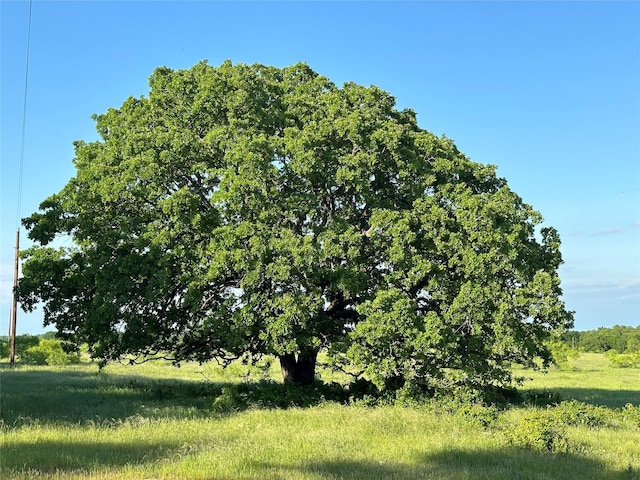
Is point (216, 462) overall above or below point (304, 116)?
below

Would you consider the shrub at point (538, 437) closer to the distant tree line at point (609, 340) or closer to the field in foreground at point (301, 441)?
the field in foreground at point (301, 441)

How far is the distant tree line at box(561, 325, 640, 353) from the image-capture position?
8969 cm

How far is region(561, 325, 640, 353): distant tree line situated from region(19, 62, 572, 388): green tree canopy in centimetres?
7796

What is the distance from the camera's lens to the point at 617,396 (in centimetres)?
2700

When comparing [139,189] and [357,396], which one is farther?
[357,396]

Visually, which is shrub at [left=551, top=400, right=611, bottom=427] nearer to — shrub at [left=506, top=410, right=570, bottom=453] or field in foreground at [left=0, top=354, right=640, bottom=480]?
field in foreground at [left=0, top=354, right=640, bottom=480]

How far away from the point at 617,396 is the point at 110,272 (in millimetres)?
22334

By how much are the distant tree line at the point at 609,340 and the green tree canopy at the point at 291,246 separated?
256 feet

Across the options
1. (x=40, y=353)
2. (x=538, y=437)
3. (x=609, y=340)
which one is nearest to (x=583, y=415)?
(x=538, y=437)

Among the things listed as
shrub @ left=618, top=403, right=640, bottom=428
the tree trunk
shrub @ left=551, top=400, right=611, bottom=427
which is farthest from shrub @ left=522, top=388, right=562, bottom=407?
the tree trunk

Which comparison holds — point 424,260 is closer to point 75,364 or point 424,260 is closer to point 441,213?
point 441,213

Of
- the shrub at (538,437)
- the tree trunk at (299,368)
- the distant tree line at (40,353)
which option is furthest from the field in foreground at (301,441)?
the distant tree line at (40,353)

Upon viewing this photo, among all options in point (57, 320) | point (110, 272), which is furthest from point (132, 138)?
point (57, 320)

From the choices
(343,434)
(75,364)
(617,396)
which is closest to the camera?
(343,434)
